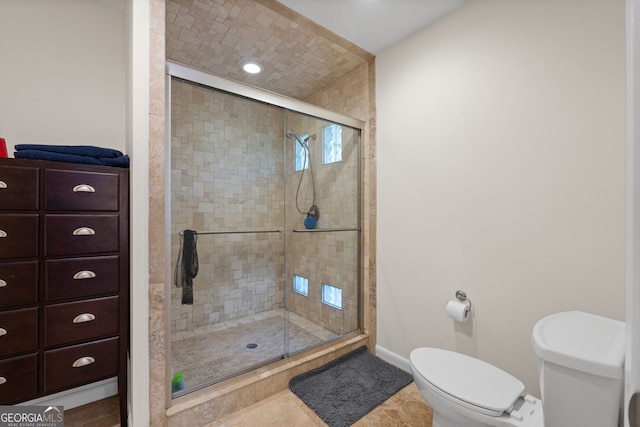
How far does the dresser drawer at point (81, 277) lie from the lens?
1289 mm

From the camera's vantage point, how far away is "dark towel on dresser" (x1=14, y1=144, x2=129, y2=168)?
4.22 ft

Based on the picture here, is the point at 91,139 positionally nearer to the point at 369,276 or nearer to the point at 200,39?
the point at 200,39

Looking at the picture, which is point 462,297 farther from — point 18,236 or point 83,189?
point 18,236

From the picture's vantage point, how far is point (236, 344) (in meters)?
2.16

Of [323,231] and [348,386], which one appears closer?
[348,386]

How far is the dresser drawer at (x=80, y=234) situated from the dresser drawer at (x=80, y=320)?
0.88 ft

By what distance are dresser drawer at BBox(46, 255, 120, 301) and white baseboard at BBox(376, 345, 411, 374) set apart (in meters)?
1.93

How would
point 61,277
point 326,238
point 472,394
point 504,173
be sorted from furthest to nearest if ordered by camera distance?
point 326,238 → point 504,173 → point 61,277 → point 472,394

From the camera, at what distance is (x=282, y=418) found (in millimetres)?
1552

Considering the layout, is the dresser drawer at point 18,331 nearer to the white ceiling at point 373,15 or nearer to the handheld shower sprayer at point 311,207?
the handheld shower sprayer at point 311,207

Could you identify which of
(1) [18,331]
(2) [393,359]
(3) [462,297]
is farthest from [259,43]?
(2) [393,359]

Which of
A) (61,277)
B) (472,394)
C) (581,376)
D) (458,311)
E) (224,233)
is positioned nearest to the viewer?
(581,376)

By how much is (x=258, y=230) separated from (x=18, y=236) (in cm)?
141

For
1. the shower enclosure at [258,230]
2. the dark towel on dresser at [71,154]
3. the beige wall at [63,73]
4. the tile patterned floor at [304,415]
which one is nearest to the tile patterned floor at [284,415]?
the tile patterned floor at [304,415]
